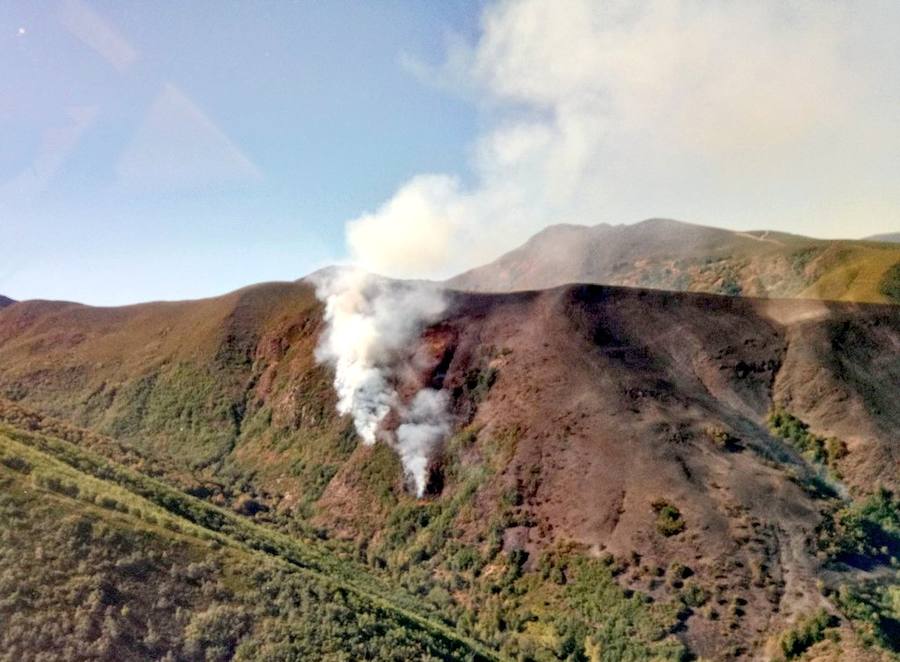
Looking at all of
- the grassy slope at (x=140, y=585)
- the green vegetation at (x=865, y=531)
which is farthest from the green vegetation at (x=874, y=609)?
the grassy slope at (x=140, y=585)

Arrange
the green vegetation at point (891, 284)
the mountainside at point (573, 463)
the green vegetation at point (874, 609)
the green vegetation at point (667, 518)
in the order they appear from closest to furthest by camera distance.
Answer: the green vegetation at point (874, 609) → the mountainside at point (573, 463) → the green vegetation at point (667, 518) → the green vegetation at point (891, 284)

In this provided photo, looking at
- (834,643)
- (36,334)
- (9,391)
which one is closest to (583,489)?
(834,643)

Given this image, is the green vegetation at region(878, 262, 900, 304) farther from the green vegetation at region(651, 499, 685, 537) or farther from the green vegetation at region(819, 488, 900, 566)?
the green vegetation at region(651, 499, 685, 537)

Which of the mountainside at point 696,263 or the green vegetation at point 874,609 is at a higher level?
the mountainside at point 696,263

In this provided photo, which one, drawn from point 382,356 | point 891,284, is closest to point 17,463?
point 382,356

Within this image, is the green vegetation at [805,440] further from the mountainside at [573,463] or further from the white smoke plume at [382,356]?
the white smoke plume at [382,356]

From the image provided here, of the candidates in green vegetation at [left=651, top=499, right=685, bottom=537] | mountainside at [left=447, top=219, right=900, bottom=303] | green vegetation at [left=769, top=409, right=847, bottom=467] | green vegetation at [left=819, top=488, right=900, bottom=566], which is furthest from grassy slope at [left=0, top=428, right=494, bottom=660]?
mountainside at [left=447, top=219, right=900, bottom=303]

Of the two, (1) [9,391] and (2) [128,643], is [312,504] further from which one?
(1) [9,391]
